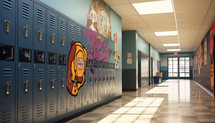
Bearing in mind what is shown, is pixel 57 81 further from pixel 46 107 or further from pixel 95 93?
pixel 95 93

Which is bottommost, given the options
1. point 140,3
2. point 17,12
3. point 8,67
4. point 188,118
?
point 188,118

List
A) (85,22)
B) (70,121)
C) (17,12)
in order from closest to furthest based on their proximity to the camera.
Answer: (17,12), (70,121), (85,22)

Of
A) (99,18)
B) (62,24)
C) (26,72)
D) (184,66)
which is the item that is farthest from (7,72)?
(184,66)

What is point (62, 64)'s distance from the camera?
4.36m

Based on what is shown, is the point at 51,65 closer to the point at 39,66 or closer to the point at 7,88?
the point at 39,66

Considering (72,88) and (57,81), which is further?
(72,88)

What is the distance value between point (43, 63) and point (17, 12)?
36.7 inches

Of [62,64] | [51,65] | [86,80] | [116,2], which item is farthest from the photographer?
[116,2]

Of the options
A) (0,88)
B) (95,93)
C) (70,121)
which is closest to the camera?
(0,88)

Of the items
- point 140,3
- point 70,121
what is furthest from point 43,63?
point 140,3

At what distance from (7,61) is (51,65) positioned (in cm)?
113

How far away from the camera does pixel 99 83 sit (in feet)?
20.8

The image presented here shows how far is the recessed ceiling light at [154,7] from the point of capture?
7.10 meters

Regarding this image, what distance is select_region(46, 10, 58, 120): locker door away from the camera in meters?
3.89
